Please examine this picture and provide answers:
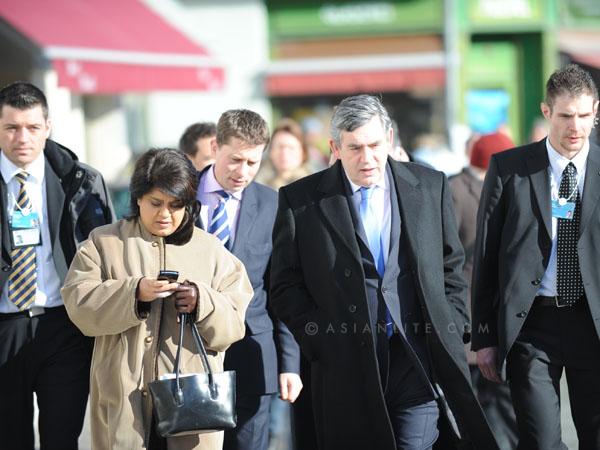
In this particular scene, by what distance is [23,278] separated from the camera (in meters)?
5.58

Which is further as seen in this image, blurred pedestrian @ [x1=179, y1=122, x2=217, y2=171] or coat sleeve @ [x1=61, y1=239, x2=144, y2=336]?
blurred pedestrian @ [x1=179, y1=122, x2=217, y2=171]

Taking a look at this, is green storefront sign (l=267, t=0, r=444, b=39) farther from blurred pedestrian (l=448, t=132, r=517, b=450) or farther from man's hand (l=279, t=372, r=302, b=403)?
man's hand (l=279, t=372, r=302, b=403)

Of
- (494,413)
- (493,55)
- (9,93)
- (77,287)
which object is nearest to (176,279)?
(77,287)

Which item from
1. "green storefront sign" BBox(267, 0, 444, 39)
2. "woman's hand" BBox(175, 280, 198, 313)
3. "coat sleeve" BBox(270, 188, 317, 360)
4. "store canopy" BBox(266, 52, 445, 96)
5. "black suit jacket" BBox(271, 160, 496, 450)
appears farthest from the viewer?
"green storefront sign" BBox(267, 0, 444, 39)

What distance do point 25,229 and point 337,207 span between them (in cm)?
165

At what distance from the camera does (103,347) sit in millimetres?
4887

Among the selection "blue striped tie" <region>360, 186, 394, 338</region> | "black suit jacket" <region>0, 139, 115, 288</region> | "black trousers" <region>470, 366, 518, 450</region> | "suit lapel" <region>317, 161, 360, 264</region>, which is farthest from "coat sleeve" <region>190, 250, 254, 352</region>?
"black trousers" <region>470, 366, 518, 450</region>

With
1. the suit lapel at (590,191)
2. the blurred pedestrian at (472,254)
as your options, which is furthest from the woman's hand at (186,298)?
the blurred pedestrian at (472,254)

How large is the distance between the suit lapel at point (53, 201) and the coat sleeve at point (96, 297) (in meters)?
0.84

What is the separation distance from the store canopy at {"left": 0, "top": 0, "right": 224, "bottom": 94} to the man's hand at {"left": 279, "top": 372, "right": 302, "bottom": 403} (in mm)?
7453

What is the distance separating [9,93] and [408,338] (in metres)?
2.42

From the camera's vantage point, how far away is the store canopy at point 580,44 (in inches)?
770

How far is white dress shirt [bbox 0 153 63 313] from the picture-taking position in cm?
560

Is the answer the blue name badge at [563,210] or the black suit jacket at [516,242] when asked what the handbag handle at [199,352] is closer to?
the black suit jacket at [516,242]
